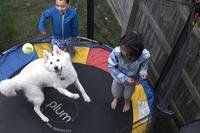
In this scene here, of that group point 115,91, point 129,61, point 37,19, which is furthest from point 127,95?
point 37,19

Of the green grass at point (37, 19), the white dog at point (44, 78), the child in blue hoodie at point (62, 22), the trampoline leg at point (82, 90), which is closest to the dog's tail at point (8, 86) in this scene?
the white dog at point (44, 78)

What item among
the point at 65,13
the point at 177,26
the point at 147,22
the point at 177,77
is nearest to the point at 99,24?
the point at 147,22

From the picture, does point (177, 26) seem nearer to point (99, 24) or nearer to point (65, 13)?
point (65, 13)

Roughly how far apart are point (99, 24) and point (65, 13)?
4.98 ft

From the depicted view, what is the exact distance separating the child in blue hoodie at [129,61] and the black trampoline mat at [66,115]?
1.26 ft

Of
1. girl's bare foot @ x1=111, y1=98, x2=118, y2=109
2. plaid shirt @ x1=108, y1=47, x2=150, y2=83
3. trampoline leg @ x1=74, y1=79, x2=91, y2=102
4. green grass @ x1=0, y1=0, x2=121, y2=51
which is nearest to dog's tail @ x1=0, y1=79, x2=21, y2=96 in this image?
trampoline leg @ x1=74, y1=79, x2=91, y2=102

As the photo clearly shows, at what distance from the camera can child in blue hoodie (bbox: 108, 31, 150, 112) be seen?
2523 millimetres

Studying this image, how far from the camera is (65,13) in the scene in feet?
11.1

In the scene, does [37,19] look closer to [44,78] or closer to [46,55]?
[44,78]

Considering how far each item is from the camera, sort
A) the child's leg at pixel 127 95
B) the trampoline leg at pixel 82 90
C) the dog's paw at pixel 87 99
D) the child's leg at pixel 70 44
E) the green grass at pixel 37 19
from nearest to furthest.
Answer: the child's leg at pixel 127 95 → the trampoline leg at pixel 82 90 → the dog's paw at pixel 87 99 → the child's leg at pixel 70 44 → the green grass at pixel 37 19

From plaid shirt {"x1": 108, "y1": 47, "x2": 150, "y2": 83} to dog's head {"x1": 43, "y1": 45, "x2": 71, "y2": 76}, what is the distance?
40 centimetres

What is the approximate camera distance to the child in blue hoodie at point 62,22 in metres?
3.33

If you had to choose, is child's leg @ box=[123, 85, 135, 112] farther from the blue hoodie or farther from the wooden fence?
the blue hoodie

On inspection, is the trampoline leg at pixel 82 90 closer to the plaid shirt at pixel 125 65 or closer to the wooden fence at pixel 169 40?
the plaid shirt at pixel 125 65
